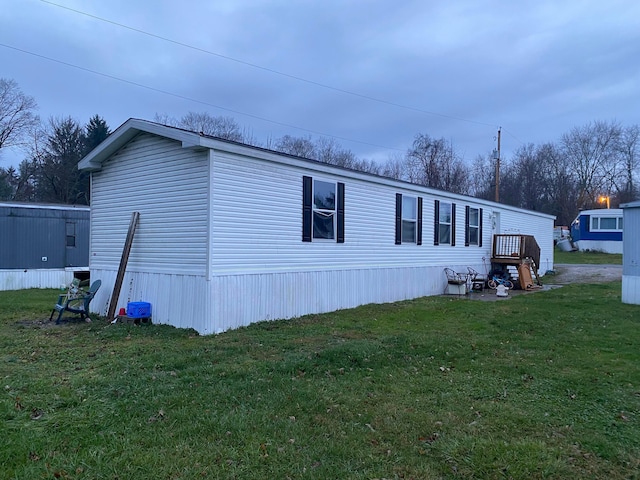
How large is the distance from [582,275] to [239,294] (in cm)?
1756

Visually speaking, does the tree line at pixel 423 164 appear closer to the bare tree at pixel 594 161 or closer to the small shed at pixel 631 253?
the bare tree at pixel 594 161

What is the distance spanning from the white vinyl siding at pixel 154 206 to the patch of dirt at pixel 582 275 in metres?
14.6

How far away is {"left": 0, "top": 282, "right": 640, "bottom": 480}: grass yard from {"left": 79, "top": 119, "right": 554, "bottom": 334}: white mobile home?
3.02 ft

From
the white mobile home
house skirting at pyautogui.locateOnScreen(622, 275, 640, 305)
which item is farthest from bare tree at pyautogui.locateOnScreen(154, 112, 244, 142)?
house skirting at pyautogui.locateOnScreen(622, 275, 640, 305)

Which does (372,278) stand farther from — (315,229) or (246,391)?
(246,391)

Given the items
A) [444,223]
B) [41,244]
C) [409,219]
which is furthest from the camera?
[41,244]

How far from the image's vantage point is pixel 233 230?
26.3ft

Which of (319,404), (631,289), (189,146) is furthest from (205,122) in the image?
(319,404)

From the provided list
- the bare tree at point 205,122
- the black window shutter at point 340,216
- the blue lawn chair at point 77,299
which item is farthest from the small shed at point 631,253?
the bare tree at point 205,122

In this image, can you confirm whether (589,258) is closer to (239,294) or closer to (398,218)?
(398,218)

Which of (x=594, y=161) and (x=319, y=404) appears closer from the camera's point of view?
(x=319, y=404)

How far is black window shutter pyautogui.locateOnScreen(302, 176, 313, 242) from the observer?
9.47 metres

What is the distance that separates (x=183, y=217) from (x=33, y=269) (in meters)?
10.6

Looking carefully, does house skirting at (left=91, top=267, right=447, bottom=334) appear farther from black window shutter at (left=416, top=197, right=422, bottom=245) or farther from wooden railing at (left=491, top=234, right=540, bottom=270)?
wooden railing at (left=491, top=234, right=540, bottom=270)
